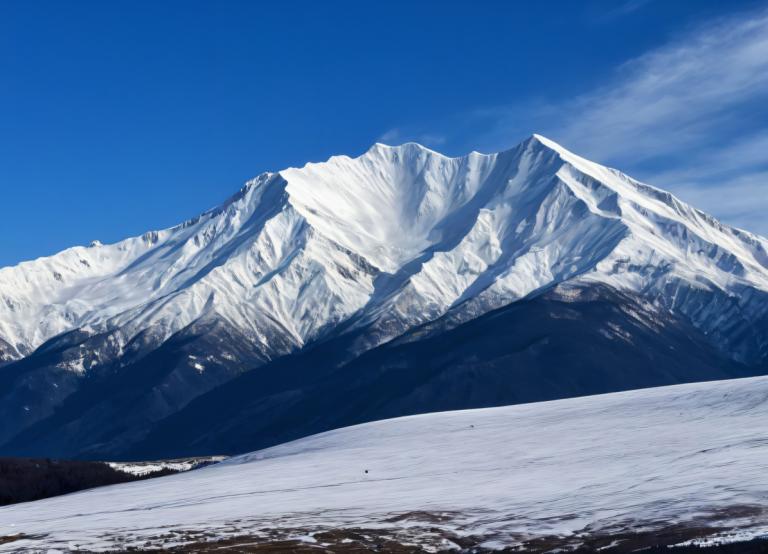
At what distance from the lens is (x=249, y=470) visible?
12644cm

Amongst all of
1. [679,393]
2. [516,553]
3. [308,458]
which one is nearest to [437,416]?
[308,458]

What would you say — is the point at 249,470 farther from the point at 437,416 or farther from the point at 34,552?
the point at 34,552

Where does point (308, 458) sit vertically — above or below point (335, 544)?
above

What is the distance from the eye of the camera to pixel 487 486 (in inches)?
3740

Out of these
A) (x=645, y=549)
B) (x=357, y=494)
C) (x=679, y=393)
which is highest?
(x=679, y=393)

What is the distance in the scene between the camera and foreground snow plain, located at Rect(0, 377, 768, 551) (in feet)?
253

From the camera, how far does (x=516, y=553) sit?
232 feet

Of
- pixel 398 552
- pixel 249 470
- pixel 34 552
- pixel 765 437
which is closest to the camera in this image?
pixel 398 552

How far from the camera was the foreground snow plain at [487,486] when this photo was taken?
77.2m

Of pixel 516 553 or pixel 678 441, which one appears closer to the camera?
pixel 516 553

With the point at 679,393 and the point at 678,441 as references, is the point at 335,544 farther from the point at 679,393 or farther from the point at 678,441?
the point at 679,393

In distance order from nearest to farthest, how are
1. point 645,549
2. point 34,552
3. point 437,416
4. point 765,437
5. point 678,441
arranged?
point 645,549, point 34,552, point 765,437, point 678,441, point 437,416

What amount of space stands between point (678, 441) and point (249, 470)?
4498 cm

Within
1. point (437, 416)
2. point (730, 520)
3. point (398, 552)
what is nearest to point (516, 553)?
point (398, 552)
